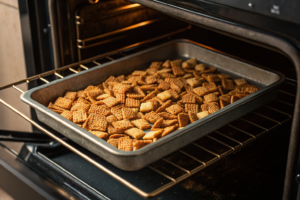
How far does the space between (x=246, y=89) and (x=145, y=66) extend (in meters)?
0.41

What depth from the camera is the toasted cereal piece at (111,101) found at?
3.66ft

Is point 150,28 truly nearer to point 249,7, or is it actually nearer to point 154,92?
point 154,92

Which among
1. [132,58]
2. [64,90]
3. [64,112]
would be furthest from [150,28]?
[64,112]

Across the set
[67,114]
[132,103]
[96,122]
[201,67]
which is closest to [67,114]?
[67,114]

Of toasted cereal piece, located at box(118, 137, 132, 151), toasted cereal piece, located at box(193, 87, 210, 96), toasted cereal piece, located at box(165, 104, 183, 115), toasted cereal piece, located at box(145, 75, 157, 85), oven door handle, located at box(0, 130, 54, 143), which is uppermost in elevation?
toasted cereal piece, located at box(145, 75, 157, 85)

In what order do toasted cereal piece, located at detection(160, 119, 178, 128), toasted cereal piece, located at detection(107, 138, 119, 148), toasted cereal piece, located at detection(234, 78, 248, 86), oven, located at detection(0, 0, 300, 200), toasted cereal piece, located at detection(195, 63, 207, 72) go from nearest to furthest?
toasted cereal piece, located at detection(107, 138, 119, 148) → toasted cereal piece, located at detection(160, 119, 178, 128) → oven, located at detection(0, 0, 300, 200) → toasted cereal piece, located at detection(234, 78, 248, 86) → toasted cereal piece, located at detection(195, 63, 207, 72)

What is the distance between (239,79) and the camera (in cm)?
126

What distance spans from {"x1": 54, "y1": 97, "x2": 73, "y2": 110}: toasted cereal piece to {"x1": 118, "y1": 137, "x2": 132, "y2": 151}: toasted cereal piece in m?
0.25

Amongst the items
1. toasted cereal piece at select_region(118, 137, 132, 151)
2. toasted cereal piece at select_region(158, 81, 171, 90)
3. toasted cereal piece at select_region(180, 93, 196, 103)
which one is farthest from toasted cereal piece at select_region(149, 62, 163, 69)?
toasted cereal piece at select_region(118, 137, 132, 151)

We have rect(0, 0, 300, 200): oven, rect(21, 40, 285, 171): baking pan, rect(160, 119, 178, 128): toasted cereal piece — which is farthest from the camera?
rect(0, 0, 300, 200): oven

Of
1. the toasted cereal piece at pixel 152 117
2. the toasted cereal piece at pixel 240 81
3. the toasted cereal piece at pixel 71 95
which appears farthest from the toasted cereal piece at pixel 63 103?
the toasted cereal piece at pixel 240 81

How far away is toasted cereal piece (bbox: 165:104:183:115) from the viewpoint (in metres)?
1.08

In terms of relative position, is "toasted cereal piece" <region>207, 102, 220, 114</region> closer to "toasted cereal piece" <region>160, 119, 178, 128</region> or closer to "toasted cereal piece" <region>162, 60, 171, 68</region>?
"toasted cereal piece" <region>160, 119, 178, 128</region>

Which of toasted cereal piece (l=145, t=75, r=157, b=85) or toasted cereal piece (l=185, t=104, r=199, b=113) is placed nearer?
toasted cereal piece (l=185, t=104, r=199, b=113)
